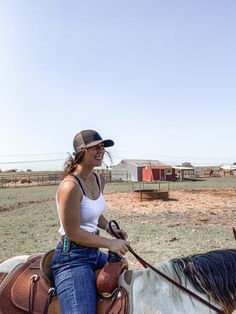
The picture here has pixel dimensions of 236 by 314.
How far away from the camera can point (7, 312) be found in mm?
2516

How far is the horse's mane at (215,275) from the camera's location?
2.28 meters

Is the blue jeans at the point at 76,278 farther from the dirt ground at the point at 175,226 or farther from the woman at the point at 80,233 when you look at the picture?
the dirt ground at the point at 175,226

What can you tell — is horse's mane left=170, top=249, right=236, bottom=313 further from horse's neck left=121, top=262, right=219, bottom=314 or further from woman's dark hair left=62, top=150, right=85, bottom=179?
woman's dark hair left=62, top=150, right=85, bottom=179

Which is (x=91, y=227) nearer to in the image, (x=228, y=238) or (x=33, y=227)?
(x=228, y=238)

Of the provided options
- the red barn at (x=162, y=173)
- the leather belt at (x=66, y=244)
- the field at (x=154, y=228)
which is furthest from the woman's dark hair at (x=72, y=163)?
the red barn at (x=162, y=173)

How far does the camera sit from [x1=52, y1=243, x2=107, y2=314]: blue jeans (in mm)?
2262

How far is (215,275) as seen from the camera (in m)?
2.31

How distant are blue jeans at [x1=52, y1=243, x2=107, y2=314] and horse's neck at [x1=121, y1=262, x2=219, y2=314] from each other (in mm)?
280

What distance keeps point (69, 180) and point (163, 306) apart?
1007mm

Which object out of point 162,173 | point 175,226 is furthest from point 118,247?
point 162,173

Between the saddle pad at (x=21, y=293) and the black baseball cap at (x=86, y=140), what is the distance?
0.96 metres

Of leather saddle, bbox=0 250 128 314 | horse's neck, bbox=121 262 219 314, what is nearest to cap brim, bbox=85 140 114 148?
leather saddle, bbox=0 250 128 314

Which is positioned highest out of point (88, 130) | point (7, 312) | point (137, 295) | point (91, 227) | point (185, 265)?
point (88, 130)

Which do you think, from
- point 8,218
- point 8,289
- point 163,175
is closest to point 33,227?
point 8,218
